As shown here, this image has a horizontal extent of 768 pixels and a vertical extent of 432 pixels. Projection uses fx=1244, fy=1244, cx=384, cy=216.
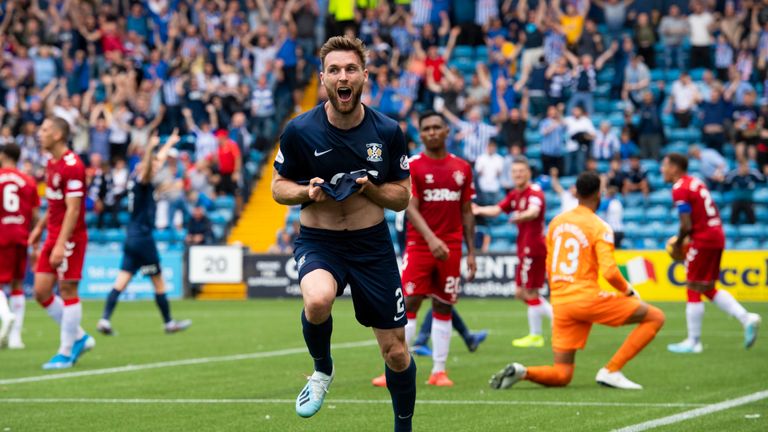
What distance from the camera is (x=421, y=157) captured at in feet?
40.3

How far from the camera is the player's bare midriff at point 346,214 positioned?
7.69 meters

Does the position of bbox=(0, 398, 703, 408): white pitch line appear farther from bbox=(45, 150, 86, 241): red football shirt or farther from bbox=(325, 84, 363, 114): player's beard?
bbox=(325, 84, 363, 114): player's beard

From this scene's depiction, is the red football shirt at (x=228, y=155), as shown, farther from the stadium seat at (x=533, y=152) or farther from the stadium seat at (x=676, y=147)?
the stadium seat at (x=676, y=147)

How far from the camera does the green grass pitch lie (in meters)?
9.25

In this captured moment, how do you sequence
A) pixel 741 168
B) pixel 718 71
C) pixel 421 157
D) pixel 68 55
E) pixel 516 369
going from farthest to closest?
pixel 68 55 → pixel 718 71 → pixel 741 168 → pixel 421 157 → pixel 516 369

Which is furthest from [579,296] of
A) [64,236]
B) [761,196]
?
[761,196]

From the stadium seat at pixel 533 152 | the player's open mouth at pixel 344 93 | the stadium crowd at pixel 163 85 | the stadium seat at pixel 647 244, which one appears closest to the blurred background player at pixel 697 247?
the player's open mouth at pixel 344 93

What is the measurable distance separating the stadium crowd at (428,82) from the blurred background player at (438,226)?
53.5 ft

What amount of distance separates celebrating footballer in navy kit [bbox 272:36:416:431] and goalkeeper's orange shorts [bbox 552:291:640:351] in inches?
145

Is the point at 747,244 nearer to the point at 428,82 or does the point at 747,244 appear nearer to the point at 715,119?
the point at 715,119

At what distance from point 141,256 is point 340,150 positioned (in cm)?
1132

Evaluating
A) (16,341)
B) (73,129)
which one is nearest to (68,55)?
(73,129)

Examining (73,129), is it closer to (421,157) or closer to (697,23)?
(697,23)

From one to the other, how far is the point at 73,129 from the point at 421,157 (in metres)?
22.8
